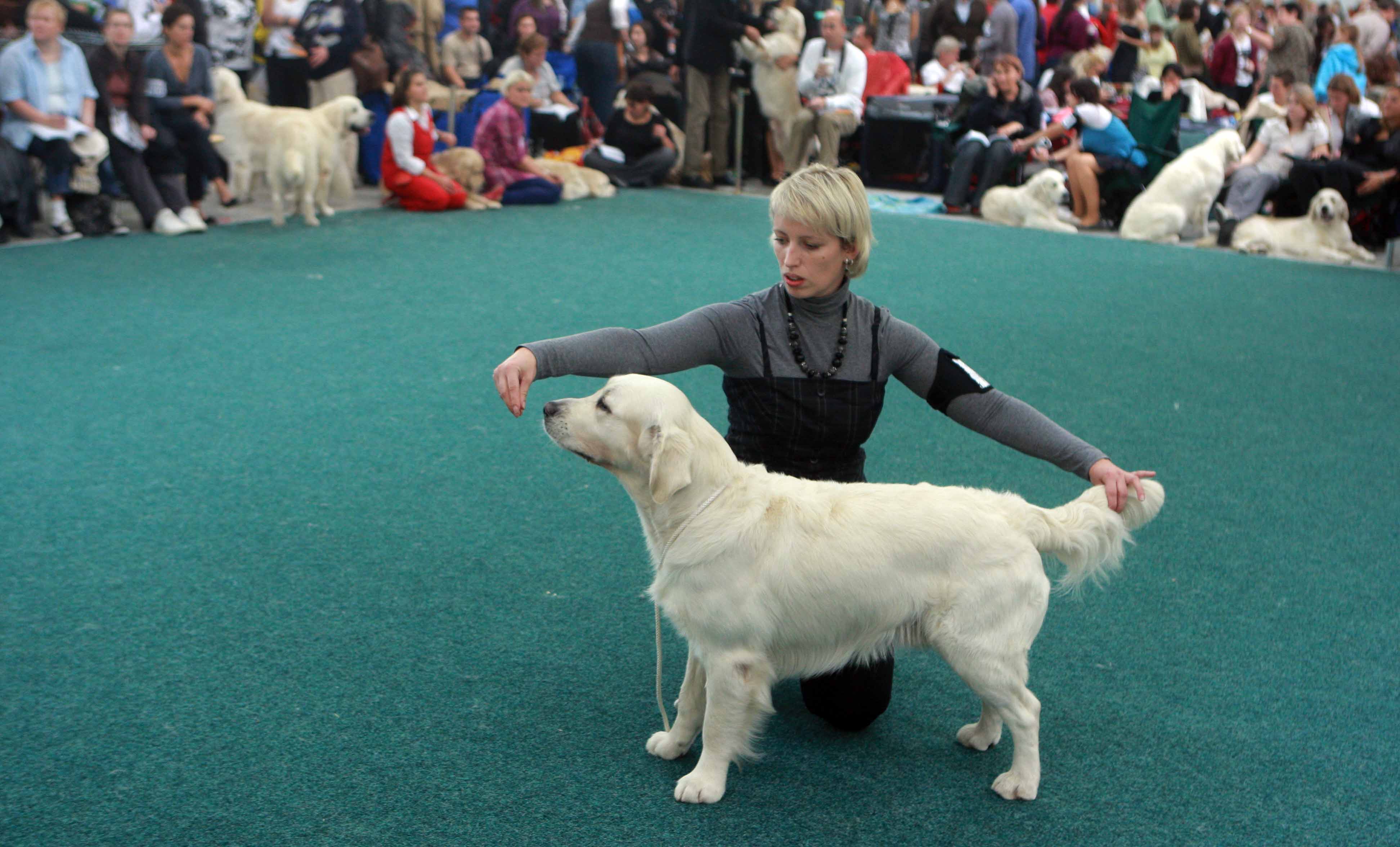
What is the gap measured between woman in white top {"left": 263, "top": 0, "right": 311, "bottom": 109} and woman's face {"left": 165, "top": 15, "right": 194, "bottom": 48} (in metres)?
1.66

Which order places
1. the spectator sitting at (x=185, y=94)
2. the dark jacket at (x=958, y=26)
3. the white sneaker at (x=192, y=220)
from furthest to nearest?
the dark jacket at (x=958, y=26) < the spectator sitting at (x=185, y=94) < the white sneaker at (x=192, y=220)

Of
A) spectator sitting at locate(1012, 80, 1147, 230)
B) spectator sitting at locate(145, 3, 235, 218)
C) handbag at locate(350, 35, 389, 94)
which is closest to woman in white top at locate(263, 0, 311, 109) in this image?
handbag at locate(350, 35, 389, 94)

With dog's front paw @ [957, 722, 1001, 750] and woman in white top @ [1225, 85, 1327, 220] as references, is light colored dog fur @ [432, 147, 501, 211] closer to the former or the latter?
woman in white top @ [1225, 85, 1327, 220]

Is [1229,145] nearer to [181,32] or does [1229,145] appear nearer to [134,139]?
[181,32]

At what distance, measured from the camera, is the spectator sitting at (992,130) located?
10.7 meters

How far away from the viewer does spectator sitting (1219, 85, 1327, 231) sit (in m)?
9.65

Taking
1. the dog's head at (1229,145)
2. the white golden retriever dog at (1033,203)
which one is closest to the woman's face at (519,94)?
the white golden retriever dog at (1033,203)

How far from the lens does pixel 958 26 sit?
523 inches

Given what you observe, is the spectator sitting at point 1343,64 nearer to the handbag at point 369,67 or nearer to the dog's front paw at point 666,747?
the handbag at point 369,67

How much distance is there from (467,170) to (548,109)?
2142 mm

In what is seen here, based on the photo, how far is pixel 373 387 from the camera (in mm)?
4945

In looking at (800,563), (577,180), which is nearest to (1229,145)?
(577,180)

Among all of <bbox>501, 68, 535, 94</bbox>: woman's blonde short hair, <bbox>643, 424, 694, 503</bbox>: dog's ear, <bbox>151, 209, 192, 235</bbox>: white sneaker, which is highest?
<bbox>501, 68, 535, 94</bbox>: woman's blonde short hair

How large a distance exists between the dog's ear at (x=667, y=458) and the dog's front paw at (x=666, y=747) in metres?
0.63
